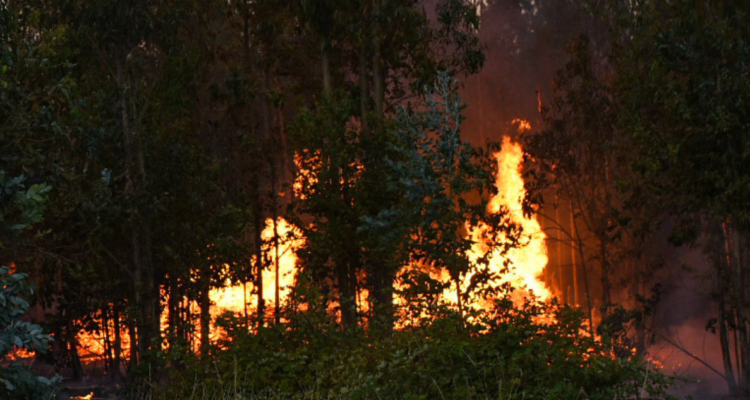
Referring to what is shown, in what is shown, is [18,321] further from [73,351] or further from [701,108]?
[73,351]

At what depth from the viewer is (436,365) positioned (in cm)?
976

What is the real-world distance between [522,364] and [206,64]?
17485mm

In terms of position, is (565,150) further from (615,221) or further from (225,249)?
(225,249)

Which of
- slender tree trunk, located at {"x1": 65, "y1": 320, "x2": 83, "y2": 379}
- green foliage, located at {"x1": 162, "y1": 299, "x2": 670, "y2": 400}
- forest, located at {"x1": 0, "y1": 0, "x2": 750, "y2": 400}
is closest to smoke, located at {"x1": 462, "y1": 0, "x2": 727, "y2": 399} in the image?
forest, located at {"x1": 0, "y1": 0, "x2": 750, "y2": 400}

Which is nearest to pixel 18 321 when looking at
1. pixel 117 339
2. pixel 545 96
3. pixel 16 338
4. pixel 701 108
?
pixel 16 338

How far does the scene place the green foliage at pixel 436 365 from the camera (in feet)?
30.7

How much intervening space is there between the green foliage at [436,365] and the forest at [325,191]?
0.10 ft

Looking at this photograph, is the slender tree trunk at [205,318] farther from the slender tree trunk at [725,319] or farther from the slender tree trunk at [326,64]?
the slender tree trunk at [725,319]

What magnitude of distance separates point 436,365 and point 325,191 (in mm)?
9913

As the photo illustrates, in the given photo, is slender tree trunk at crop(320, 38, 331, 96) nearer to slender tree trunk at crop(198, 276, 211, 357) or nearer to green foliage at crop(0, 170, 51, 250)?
slender tree trunk at crop(198, 276, 211, 357)

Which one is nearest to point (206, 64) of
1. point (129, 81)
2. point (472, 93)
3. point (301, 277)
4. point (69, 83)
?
point (129, 81)

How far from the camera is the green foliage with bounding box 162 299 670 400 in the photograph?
9.37m

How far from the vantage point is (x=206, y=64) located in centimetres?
2522

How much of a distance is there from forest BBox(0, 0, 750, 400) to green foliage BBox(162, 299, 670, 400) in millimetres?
31
